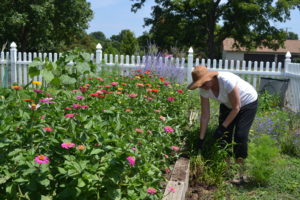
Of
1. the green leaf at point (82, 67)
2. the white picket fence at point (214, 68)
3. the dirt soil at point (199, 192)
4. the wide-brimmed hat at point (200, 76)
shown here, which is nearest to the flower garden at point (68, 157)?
the dirt soil at point (199, 192)

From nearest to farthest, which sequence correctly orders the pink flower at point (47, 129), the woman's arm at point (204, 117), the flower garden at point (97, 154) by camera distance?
the flower garden at point (97, 154) → the pink flower at point (47, 129) → the woman's arm at point (204, 117)

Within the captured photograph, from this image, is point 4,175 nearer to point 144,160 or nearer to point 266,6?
point 144,160

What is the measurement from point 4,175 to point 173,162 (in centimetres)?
188

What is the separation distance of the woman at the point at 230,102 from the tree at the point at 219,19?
74.4 feet

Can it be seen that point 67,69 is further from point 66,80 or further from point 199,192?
point 199,192

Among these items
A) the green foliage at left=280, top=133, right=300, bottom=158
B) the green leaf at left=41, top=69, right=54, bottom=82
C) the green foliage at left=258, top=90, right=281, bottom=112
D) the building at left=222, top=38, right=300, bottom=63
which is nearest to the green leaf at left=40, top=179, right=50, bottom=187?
the green leaf at left=41, top=69, right=54, bottom=82

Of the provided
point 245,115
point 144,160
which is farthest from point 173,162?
point 144,160

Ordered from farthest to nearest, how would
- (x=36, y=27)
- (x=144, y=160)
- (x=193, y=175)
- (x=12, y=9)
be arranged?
1. (x=36, y=27)
2. (x=12, y=9)
3. (x=193, y=175)
4. (x=144, y=160)

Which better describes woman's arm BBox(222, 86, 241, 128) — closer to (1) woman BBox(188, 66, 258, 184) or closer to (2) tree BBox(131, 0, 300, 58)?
(1) woman BBox(188, 66, 258, 184)

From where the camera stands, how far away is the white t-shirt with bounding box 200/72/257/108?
3398 millimetres

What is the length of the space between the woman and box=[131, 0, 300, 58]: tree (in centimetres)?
2269

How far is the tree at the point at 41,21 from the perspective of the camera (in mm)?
21536

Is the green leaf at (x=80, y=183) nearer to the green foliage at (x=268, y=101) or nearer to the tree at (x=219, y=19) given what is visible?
the green foliage at (x=268, y=101)

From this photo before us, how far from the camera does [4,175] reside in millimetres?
1738
